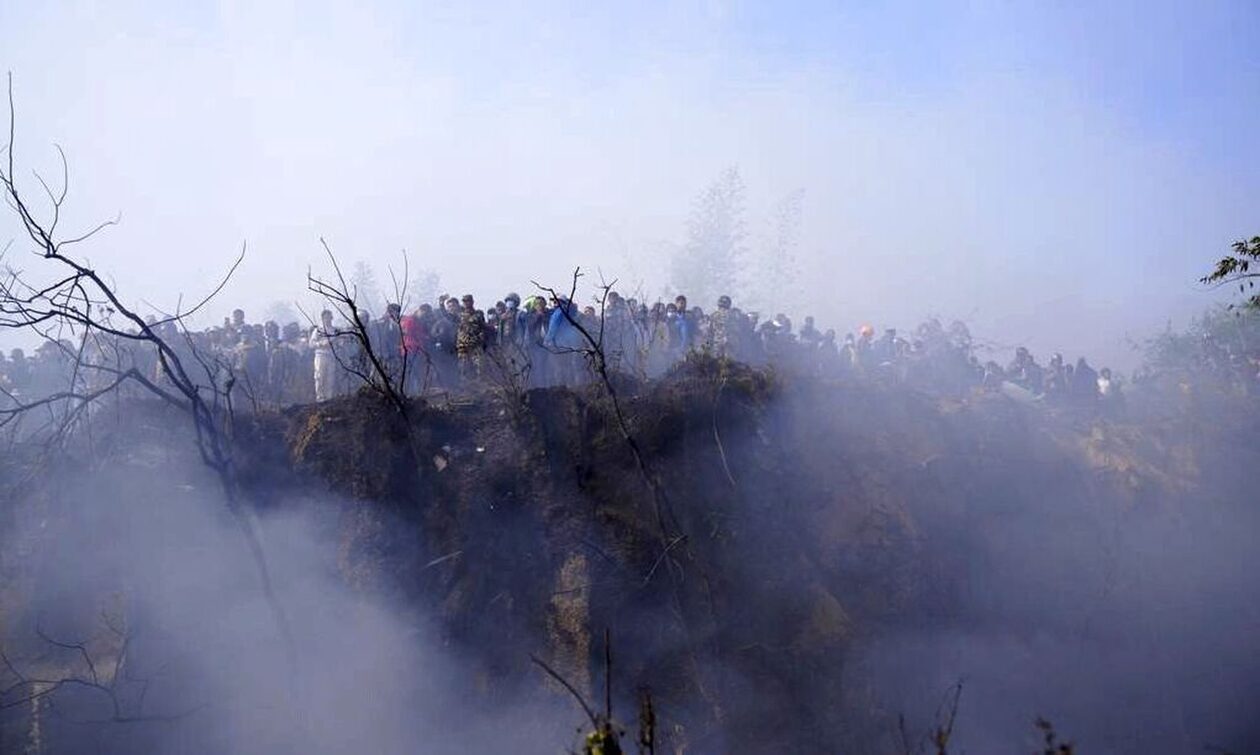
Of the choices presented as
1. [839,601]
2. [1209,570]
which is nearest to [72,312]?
[839,601]

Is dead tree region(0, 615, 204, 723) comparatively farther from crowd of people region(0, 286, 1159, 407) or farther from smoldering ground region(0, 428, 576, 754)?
crowd of people region(0, 286, 1159, 407)

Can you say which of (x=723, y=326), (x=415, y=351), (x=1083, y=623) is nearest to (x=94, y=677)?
(x=415, y=351)

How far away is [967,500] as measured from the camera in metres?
11.3

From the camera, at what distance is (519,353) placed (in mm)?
11156

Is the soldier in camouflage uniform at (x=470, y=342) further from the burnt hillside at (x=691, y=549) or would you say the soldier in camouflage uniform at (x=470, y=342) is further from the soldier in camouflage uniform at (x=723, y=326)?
the soldier in camouflage uniform at (x=723, y=326)

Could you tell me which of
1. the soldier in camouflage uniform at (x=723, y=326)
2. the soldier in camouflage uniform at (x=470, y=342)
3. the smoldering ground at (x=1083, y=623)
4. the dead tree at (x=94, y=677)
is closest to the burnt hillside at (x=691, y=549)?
the smoldering ground at (x=1083, y=623)

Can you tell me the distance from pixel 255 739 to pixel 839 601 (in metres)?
6.02

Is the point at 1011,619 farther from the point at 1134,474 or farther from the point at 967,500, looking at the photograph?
the point at 1134,474

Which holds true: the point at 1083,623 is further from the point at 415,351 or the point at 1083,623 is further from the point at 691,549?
the point at 415,351

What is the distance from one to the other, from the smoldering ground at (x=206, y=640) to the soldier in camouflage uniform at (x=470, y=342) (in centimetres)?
241

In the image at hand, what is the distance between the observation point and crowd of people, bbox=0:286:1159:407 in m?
10.7

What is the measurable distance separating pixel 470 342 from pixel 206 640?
4217 millimetres

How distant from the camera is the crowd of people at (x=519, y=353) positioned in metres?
10.7

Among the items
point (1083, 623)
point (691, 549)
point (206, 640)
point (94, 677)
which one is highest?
point (691, 549)
